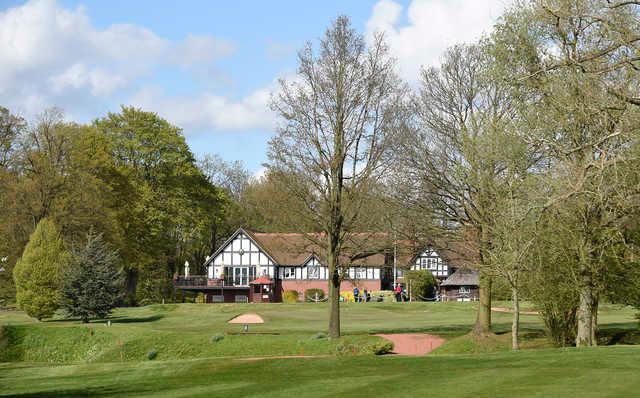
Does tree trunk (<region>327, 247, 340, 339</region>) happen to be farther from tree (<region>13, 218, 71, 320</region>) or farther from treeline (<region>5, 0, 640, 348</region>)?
tree (<region>13, 218, 71, 320</region>)

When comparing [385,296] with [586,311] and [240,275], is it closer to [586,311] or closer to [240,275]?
[240,275]

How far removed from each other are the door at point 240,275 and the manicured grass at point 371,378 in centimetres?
5510

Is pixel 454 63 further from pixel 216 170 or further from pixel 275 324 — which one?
pixel 216 170

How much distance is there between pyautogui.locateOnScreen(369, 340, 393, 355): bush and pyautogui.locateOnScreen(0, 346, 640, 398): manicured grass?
7.56 m

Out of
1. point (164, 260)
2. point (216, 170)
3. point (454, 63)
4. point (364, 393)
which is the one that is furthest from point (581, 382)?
point (216, 170)

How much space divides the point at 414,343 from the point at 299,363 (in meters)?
11.8

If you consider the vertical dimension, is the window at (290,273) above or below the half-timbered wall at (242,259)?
below

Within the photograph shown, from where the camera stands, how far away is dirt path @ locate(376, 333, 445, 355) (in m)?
30.7

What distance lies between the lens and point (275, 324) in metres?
44.9

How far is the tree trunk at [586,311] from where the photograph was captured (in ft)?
80.2

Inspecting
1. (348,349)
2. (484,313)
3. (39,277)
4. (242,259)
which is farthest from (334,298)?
(242,259)

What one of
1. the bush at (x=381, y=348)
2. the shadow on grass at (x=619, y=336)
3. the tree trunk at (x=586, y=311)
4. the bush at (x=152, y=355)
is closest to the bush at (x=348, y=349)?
the bush at (x=381, y=348)

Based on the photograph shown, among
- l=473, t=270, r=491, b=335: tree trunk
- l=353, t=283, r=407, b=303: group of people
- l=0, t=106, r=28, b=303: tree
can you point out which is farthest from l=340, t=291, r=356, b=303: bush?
l=473, t=270, r=491, b=335: tree trunk

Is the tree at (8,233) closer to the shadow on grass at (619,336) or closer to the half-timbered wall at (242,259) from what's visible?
the half-timbered wall at (242,259)
